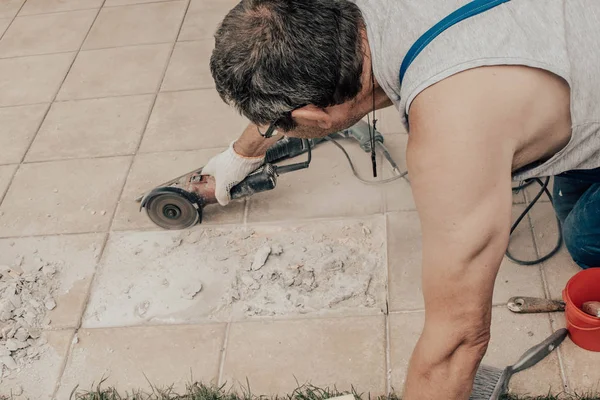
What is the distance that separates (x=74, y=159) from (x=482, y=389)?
87.2 inches

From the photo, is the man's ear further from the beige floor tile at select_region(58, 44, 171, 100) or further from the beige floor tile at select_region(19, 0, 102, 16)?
the beige floor tile at select_region(19, 0, 102, 16)

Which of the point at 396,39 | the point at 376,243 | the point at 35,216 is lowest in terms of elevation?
the point at 35,216

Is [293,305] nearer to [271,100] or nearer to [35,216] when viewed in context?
[271,100]

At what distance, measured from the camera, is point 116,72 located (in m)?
3.67

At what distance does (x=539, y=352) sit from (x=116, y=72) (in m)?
2.70

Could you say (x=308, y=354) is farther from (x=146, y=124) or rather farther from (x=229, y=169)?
(x=146, y=124)

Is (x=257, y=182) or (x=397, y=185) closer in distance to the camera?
(x=257, y=182)

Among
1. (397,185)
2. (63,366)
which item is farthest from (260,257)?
(63,366)

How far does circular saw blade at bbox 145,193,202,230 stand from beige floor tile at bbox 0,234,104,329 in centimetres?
28

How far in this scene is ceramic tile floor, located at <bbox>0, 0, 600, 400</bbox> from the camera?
2246mm

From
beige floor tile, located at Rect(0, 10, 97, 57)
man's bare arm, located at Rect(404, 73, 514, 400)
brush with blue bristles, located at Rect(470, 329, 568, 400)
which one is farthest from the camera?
beige floor tile, located at Rect(0, 10, 97, 57)

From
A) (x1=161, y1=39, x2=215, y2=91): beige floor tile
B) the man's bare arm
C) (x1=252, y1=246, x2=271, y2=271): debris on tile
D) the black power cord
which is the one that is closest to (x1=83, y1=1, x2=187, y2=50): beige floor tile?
(x1=161, y1=39, x2=215, y2=91): beige floor tile

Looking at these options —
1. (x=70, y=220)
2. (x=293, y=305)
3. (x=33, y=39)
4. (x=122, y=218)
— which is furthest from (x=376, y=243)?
(x=33, y=39)

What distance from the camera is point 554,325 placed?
2193 millimetres
